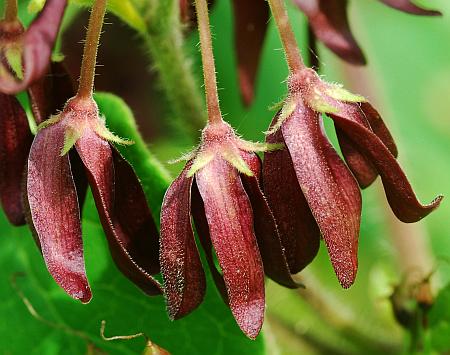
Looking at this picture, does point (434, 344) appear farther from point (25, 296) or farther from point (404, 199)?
point (25, 296)

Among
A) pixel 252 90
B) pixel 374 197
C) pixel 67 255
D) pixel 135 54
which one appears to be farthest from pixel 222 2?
pixel 67 255

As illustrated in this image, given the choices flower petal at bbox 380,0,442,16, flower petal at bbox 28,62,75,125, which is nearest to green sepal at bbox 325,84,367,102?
flower petal at bbox 380,0,442,16

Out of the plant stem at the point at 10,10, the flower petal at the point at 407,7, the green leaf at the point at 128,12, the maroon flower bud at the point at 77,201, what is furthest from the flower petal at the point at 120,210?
the flower petal at the point at 407,7

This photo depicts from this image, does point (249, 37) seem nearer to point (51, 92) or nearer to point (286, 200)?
point (51, 92)

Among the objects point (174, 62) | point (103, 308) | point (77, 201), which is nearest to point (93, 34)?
point (77, 201)

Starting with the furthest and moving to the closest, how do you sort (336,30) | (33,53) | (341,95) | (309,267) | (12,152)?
1. (309,267)
2. (336,30)
3. (12,152)
4. (341,95)
5. (33,53)

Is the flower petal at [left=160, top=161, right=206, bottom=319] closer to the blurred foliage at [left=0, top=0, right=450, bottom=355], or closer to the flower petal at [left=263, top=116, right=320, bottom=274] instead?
the flower petal at [left=263, top=116, right=320, bottom=274]

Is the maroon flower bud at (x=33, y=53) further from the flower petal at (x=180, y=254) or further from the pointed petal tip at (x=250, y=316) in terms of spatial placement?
the pointed petal tip at (x=250, y=316)
